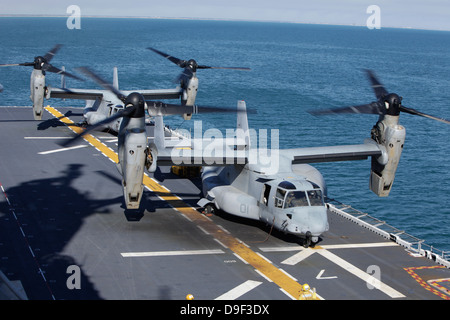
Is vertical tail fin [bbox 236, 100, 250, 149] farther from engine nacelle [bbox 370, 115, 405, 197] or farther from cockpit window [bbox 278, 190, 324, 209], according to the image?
engine nacelle [bbox 370, 115, 405, 197]

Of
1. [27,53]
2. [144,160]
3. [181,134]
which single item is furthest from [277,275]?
[27,53]

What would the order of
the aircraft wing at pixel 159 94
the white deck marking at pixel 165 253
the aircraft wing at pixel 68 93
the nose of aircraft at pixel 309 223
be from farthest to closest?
the aircraft wing at pixel 159 94 → the aircraft wing at pixel 68 93 → the nose of aircraft at pixel 309 223 → the white deck marking at pixel 165 253

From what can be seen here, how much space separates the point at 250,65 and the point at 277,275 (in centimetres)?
12188

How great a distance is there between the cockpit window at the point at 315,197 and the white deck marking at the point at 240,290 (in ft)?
20.1

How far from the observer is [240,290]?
2503 centimetres

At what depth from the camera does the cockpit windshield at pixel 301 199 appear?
29797 mm

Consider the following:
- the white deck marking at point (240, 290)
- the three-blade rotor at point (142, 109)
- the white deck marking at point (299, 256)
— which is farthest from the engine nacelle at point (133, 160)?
the white deck marking at point (299, 256)

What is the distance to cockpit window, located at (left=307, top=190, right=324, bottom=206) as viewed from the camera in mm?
29941

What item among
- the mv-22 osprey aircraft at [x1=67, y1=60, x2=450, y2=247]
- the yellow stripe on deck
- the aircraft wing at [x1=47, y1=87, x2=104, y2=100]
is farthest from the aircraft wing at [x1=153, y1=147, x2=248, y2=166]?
the aircraft wing at [x1=47, y1=87, x2=104, y2=100]

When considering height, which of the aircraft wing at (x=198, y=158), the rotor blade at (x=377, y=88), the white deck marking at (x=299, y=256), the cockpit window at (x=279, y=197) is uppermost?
the rotor blade at (x=377, y=88)

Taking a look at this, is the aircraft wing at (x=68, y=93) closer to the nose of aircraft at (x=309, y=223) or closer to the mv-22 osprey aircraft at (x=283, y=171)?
the mv-22 osprey aircraft at (x=283, y=171)

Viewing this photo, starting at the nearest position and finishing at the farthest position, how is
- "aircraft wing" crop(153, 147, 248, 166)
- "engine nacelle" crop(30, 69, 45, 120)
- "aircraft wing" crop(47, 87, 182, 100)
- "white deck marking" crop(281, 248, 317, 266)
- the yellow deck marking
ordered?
1. the yellow deck marking
2. "white deck marking" crop(281, 248, 317, 266)
3. "aircraft wing" crop(153, 147, 248, 166)
4. "engine nacelle" crop(30, 69, 45, 120)
5. "aircraft wing" crop(47, 87, 182, 100)

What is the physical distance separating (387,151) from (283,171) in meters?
6.01

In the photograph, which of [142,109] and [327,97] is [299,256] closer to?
[142,109]
